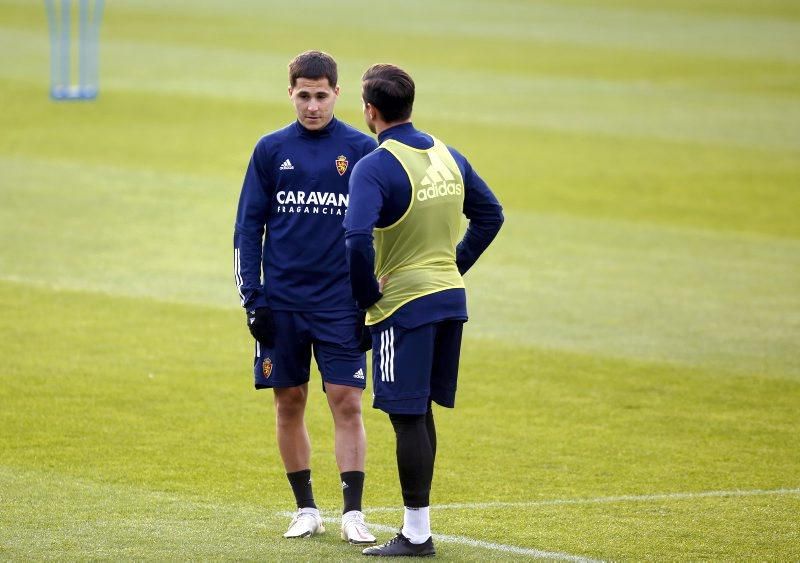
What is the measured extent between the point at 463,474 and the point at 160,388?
272 centimetres

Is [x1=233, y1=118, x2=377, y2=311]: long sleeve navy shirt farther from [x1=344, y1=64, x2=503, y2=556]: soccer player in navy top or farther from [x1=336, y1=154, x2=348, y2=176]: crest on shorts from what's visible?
[x1=344, y1=64, x2=503, y2=556]: soccer player in navy top

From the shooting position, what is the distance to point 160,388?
1008 cm

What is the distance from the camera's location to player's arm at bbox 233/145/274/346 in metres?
6.62

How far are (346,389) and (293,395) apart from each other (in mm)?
293

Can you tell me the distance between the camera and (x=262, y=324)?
6.62m

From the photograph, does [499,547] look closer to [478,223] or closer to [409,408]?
[409,408]

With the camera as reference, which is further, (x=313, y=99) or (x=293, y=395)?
(x=293, y=395)

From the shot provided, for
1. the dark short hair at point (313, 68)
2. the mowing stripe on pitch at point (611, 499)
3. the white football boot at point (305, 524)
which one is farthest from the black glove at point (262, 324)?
the mowing stripe on pitch at point (611, 499)

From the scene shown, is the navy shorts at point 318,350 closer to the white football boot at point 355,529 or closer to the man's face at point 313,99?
the white football boot at point 355,529

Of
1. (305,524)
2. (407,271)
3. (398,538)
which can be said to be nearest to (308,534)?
(305,524)

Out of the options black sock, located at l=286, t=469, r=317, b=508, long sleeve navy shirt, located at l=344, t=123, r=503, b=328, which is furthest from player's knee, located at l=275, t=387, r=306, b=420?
long sleeve navy shirt, located at l=344, t=123, r=503, b=328

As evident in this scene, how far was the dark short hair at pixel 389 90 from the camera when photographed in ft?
20.0

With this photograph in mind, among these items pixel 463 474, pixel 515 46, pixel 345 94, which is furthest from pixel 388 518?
pixel 515 46

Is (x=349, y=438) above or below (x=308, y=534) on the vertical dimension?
above
